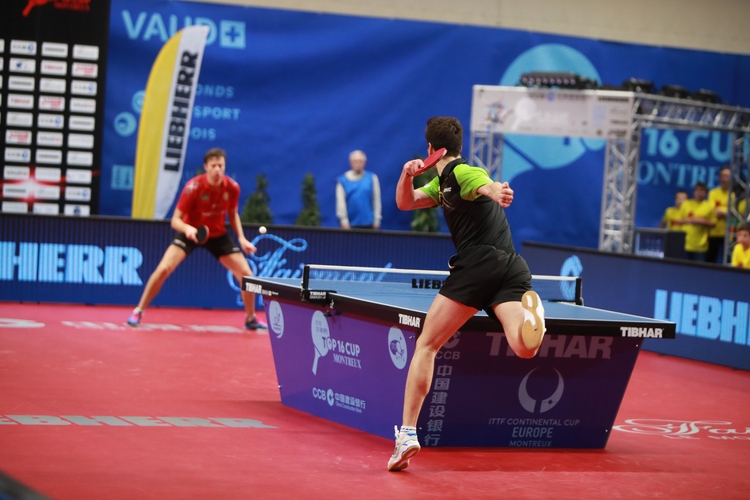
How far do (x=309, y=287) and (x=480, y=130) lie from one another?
27.7 feet

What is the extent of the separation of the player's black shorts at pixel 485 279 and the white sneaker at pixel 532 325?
0.16m

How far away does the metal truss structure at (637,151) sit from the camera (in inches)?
589

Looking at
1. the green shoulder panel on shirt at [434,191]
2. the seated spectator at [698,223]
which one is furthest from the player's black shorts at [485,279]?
the seated spectator at [698,223]

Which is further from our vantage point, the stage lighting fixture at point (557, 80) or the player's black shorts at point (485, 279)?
the stage lighting fixture at point (557, 80)

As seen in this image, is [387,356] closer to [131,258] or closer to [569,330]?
[569,330]

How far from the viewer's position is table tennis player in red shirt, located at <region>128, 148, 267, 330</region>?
10.8 meters

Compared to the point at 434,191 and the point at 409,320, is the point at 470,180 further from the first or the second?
the point at 409,320

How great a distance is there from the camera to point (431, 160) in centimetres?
571

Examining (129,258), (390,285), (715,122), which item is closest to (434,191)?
(390,285)

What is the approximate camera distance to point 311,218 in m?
16.0

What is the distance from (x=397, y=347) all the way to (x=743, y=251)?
7.02 metres

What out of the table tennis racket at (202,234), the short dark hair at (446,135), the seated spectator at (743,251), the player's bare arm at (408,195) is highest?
the short dark hair at (446,135)

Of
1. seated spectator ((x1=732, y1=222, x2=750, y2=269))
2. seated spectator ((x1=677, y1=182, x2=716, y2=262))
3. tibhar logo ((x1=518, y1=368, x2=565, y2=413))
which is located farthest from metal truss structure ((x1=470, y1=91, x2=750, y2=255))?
tibhar logo ((x1=518, y1=368, x2=565, y2=413))

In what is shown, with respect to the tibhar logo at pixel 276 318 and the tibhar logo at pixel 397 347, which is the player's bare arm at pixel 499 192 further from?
the tibhar logo at pixel 276 318
